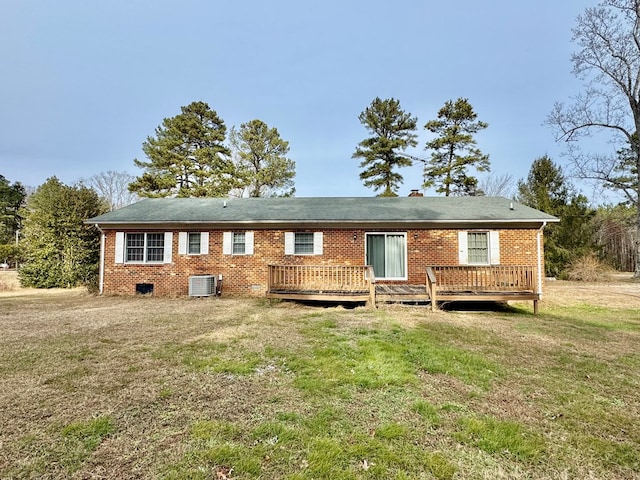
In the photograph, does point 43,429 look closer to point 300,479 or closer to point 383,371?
point 300,479

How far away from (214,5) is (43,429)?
22.2 meters

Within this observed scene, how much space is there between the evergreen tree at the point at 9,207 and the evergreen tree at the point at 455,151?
137ft

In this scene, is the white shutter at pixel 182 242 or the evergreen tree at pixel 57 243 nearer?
the white shutter at pixel 182 242

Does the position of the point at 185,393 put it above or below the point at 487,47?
below

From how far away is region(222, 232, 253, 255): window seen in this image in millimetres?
11969

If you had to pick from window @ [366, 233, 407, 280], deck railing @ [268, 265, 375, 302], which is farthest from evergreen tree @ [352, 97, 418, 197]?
deck railing @ [268, 265, 375, 302]

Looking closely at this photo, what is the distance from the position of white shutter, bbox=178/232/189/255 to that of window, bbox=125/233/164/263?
72cm

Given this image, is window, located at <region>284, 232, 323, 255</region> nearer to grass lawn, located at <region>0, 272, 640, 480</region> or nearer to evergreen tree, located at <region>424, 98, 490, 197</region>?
grass lawn, located at <region>0, 272, 640, 480</region>

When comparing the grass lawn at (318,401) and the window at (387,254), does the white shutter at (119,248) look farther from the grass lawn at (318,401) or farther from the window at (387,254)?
the window at (387,254)

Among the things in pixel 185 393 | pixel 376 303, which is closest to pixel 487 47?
pixel 376 303

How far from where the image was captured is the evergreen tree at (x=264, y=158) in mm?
27328

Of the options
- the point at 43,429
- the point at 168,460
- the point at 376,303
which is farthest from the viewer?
the point at 376,303

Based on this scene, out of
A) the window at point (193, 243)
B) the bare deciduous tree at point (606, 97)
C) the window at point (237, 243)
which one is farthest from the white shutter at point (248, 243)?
the bare deciduous tree at point (606, 97)

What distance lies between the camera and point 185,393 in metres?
3.58
